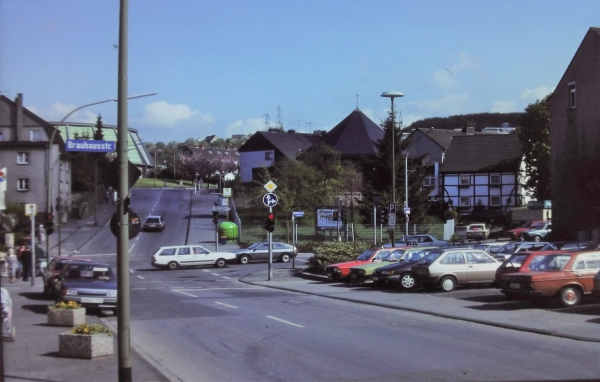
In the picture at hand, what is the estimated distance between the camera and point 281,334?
15.1 m

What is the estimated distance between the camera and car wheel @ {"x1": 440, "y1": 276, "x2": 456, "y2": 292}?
24.2 meters

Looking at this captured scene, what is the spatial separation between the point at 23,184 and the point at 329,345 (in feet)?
66.4

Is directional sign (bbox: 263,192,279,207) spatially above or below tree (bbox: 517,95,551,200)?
below

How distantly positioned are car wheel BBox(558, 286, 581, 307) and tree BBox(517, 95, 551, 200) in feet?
157

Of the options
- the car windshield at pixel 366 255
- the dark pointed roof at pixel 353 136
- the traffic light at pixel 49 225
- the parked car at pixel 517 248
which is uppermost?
the dark pointed roof at pixel 353 136

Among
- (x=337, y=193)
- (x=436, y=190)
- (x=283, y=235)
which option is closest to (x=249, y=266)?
(x=283, y=235)

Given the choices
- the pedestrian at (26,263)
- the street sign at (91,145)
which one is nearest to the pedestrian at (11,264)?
the pedestrian at (26,263)

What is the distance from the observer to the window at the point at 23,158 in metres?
25.3

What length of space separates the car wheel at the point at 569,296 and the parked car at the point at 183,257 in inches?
1021

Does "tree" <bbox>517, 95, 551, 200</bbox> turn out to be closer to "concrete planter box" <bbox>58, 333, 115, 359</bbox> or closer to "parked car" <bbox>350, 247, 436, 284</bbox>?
"parked car" <bbox>350, 247, 436, 284</bbox>

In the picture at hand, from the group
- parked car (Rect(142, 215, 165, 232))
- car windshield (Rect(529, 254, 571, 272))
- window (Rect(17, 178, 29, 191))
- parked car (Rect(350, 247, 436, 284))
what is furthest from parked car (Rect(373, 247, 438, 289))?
parked car (Rect(142, 215, 165, 232))

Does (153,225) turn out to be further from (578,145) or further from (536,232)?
(578,145)

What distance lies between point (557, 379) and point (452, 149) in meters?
70.4

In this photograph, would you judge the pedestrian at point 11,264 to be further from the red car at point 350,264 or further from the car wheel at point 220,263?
the red car at point 350,264
